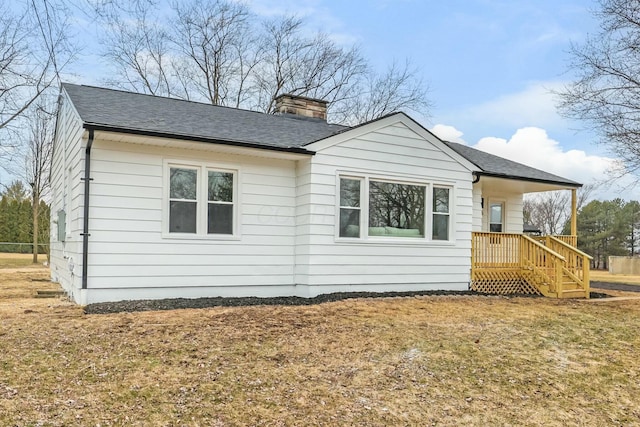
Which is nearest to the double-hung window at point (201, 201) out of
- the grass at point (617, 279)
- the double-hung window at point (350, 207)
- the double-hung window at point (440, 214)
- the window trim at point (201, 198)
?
the window trim at point (201, 198)

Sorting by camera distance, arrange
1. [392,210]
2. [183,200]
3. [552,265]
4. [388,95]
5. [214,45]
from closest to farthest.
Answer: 1. [183,200]
2. [392,210]
3. [552,265]
4. [214,45]
5. [388,95]

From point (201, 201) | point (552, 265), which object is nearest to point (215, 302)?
point (201, 201)

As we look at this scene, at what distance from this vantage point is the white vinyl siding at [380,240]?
9344 millimetres

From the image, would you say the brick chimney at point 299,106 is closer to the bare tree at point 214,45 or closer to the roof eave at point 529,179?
the roof eave at point 529,179

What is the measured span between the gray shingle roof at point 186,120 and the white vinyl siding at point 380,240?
0.85 metres

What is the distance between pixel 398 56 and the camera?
27.6 m

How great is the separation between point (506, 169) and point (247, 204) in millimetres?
7319

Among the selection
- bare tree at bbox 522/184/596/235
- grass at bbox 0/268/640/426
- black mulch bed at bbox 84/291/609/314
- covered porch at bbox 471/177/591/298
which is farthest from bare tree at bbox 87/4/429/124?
bare tree at bbox 522/184/596/235

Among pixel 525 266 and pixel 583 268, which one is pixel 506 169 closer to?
pixel 525 266

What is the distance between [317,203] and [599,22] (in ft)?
47.5

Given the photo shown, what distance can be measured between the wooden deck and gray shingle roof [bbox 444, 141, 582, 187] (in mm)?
1628

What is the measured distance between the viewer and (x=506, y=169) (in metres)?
12.8

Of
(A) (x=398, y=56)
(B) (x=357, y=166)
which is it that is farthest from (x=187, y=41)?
(B) (x=357, y=166)

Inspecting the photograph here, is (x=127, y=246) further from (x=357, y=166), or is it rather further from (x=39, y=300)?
(x=357, y=166)
